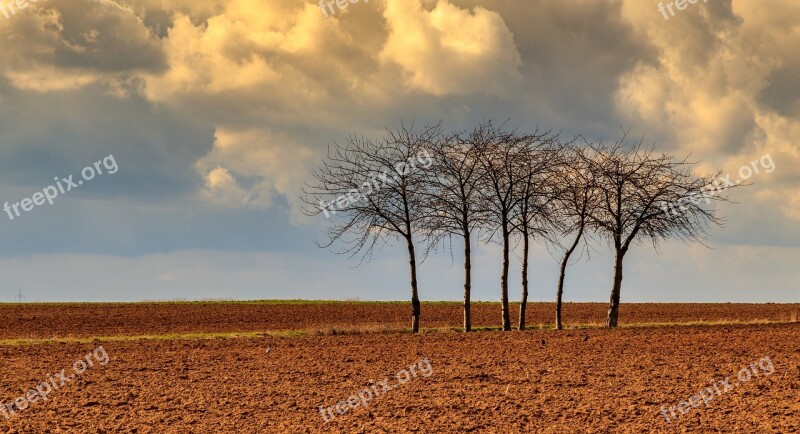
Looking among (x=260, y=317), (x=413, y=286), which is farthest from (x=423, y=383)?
(x=260, y=317)

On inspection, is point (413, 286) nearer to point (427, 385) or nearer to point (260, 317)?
point (427, 385)

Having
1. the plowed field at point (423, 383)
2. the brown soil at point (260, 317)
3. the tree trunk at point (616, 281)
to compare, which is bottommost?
the plowed field at point (423, 383)

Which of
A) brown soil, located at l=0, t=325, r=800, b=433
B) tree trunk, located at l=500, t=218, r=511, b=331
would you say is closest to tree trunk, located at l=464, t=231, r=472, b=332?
tree trunk, located at l=500, t=218, r=511, b=331

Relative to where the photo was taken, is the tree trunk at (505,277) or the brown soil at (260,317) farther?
the brown soil at (260,317)

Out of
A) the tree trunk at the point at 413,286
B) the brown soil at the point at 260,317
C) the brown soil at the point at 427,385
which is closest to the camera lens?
the brown soil at the point at 427,385

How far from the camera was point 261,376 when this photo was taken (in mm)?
19141

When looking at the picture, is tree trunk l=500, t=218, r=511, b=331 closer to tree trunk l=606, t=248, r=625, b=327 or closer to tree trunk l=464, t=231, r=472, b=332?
tree trunk l=464, t=231, r=472, b=332

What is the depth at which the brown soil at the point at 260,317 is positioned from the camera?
3994 centimetres

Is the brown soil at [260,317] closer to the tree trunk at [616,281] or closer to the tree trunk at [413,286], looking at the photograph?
the tree trunk at [413,286]

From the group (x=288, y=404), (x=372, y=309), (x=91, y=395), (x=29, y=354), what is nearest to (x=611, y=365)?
(x=288, y=404)

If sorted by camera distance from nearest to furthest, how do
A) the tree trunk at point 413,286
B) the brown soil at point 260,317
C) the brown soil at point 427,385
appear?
the brown soil at point 427,385
the tree trunk at point 413,286
the brown soil at point 260,317

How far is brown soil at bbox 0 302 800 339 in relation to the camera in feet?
131

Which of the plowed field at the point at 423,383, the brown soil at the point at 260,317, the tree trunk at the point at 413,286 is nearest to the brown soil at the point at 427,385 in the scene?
the plowed field at the point at 423,383

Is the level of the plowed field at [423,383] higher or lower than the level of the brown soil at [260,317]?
lower
